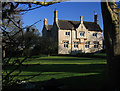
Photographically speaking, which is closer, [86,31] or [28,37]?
[28,37]

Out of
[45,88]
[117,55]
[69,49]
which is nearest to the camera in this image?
[45,88]

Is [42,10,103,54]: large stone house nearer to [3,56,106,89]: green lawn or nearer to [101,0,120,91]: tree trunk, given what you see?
[3,56,106,89]: green lawn

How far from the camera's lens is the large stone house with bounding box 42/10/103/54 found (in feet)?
136

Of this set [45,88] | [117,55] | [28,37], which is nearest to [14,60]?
[28,37]

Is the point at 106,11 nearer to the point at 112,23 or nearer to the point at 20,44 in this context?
the point at 112,23

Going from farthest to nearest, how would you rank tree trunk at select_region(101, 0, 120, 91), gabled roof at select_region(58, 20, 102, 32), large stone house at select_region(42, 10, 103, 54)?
1. gabled roof at select_region(58, 20, 102, 32)
2. large stone house at select_region(42, 10, 103, 54)
3. tree trunk at select_region(101, 0, 120, 91)

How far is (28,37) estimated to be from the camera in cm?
246

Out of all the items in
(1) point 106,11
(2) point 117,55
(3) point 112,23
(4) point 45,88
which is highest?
(1) point 106,11

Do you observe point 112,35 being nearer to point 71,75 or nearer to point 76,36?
point 71,75

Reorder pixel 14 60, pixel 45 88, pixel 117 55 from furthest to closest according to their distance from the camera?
pixel 117 55 → pixel 45 88 → pixel 14 60

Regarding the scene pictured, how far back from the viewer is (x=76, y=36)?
A: 143ft

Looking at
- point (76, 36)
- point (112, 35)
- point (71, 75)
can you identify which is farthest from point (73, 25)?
point (112, 35)

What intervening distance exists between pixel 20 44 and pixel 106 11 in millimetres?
3262

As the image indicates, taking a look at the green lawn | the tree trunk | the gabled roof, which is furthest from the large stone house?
the tree trunk
